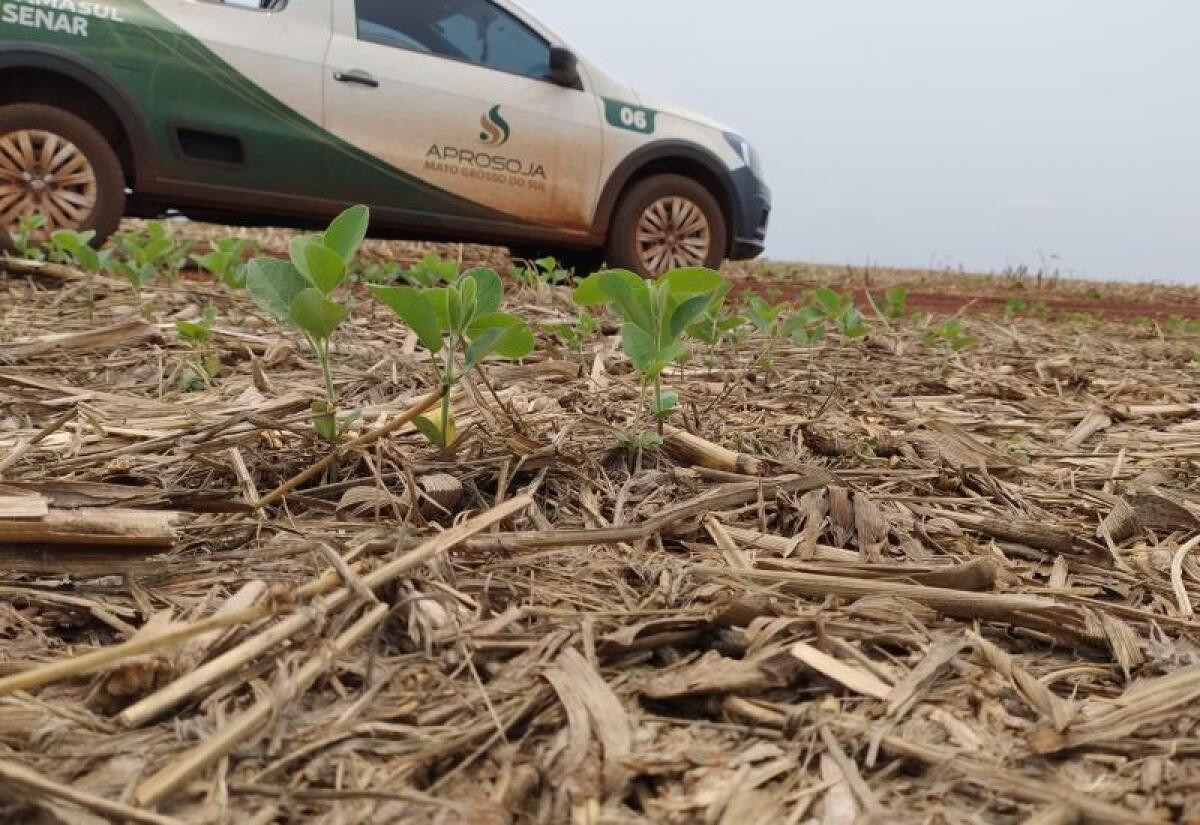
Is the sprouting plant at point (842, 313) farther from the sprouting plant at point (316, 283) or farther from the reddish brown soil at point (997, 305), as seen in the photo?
the reddish brown soil at point (997, 305)

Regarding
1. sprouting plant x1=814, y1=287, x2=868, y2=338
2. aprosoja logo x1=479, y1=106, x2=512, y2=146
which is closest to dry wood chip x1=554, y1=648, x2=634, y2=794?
sprouting plant x1=814, y1=287, x2=868, y2=338

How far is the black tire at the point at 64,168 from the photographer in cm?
458

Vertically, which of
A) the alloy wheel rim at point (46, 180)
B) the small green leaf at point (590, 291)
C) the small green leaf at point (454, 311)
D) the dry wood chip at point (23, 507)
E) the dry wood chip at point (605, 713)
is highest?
the alloy wheel rim at point (46, 180)

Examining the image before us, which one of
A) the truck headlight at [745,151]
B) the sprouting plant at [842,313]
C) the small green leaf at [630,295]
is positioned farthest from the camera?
the truck headlight at [745,151]

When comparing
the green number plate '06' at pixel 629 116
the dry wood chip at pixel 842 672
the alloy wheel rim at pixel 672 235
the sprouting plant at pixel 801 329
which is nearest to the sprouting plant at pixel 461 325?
the dry wood chip at pixel 842 672

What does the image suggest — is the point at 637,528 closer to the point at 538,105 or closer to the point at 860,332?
the point at 860,332

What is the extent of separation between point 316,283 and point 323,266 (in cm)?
4

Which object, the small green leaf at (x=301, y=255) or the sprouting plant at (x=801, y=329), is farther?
the sprouting plant at (x=801, y=329)

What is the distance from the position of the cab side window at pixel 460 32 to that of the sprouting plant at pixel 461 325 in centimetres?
453

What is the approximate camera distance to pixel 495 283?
1.46 meters

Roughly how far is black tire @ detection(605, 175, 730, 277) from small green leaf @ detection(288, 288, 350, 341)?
485 centimetres

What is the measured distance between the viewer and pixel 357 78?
5.34 metres

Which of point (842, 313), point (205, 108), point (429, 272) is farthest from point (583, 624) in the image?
point (205, 108)

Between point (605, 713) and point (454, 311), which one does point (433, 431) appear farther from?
point (605, 713)
